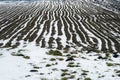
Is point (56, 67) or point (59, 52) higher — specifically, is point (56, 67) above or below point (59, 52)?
below

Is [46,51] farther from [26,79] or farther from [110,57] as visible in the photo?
[26,79]

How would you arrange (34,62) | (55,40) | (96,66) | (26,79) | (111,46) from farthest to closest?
1. (55,40)
2. (111,46)
3. (34,62)
4. (96,66)
5. (26,79)

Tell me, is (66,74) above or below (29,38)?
below

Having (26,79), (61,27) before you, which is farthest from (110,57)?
(61,27)

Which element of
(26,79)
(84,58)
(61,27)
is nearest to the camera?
(26,79)

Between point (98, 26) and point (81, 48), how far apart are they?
16.6 m

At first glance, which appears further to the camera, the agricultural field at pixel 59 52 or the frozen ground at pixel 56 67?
the agricultural field at pixel 59 52

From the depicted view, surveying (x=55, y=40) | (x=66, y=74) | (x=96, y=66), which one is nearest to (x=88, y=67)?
(x=96, y=66)

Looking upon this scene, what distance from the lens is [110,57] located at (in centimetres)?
2464

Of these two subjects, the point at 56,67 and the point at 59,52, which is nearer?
the point at 56,67

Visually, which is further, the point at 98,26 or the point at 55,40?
the point at 98,26

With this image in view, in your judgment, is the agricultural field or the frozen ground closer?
the frozen ground

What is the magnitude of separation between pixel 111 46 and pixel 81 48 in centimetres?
366

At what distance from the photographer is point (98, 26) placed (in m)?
44.5
